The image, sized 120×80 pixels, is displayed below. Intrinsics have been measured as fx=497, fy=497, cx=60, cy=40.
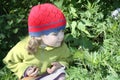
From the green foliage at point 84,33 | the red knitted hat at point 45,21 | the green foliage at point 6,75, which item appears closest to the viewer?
the red knitted hat at point 45,21

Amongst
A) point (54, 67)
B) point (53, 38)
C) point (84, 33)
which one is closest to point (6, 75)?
point (84, 33)

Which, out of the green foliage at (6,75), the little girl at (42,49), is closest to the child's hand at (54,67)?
the little girl at (42,49)

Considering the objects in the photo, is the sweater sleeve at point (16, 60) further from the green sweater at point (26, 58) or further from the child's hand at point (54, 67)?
the child's hand at point (54, 67)

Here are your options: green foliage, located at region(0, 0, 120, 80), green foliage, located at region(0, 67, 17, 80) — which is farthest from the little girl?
green foliage, located at region(0, 67, 17, 80)

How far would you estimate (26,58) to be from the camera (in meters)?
3.59

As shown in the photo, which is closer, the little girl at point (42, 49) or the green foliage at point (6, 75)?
the little girl at point (42, 49)

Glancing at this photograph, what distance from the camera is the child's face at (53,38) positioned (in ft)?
11.5

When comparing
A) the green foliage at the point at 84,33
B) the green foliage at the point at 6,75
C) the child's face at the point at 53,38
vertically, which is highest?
the child's face at the point at 53,38

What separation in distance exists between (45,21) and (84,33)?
5.22 ft

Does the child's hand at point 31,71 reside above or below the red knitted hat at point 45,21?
below

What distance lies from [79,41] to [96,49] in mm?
202

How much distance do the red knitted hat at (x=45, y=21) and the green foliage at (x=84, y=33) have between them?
715 mm

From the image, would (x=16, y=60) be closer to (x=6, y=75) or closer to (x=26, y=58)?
(x=26, y=58)

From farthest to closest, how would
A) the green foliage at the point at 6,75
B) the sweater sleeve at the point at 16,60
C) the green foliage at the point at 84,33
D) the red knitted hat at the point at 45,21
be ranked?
the green foliage at the point at 6,75 → the green foliage at the point at 84,33 → the sweater sleeve at the point at 16,60 → the red knitted hat at the point at 45,21
